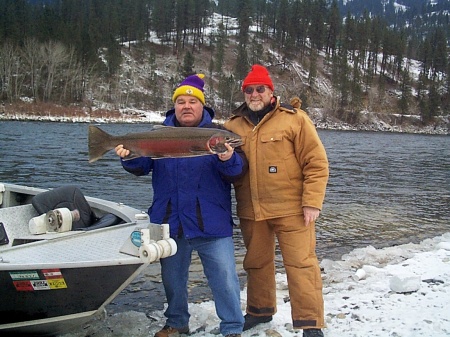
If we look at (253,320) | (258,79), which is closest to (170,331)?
(253,320)

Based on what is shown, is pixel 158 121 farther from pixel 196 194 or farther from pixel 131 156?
pixel 196 194

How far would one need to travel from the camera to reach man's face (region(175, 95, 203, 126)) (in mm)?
3883

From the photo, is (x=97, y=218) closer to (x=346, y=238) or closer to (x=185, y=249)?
(x=185, y=249)

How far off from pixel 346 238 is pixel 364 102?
74801mm

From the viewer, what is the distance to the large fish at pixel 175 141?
3494mm

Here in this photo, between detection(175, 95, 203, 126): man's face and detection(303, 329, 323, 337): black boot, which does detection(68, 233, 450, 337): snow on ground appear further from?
detection(175, 95, 203, 126): man's face

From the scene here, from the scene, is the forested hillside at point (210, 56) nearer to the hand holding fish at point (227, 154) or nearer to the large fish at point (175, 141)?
the large fish at point (175, 141)

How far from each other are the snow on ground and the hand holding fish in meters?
1.70

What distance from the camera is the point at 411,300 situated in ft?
15.6

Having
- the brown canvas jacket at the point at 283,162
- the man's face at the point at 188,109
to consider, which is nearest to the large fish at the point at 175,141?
the man's face at the point at 188,109

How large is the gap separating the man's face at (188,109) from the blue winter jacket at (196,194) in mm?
85

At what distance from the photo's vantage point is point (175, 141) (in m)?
3.57

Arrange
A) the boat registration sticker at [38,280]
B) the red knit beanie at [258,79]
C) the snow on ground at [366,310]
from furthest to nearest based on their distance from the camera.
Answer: the snow on ground at [366,310]
the red knit beanie at [258,79]
the boat registration sticker at [38,280]

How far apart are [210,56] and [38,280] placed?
279ft
